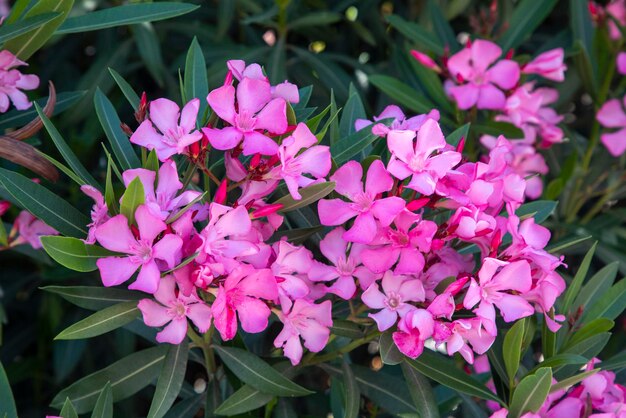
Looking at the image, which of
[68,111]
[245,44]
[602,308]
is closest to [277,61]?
[245,44]

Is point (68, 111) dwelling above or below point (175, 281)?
below

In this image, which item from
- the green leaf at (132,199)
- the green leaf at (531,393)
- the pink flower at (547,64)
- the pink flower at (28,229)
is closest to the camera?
the green leaf at (132,199)

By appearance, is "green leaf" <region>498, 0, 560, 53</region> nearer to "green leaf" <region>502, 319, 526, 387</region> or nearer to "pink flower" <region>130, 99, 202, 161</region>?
"green leaf" <region>502, 319, 526, 387</region>

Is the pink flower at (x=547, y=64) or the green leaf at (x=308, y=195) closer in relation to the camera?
the green leaf at (x=308, y=195)

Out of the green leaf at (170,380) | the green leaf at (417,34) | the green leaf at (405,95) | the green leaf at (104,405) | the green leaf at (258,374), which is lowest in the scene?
the green leaf at (258,374)

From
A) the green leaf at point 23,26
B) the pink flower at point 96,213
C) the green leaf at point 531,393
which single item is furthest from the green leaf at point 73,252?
the green leaf at point 531,393

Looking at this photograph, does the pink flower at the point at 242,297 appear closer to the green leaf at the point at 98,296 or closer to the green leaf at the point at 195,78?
the green leaf at the point at 98,296

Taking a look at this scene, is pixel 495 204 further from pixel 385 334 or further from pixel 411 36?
pixel 411 36
